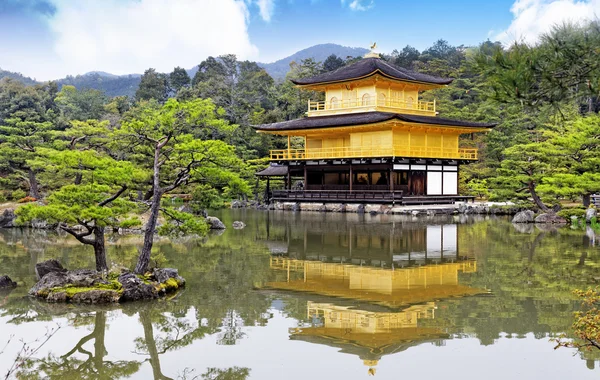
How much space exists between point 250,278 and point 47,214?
3.81 m

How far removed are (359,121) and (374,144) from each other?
1.58 m

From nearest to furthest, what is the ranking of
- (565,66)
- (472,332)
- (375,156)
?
(565,66) → (472,332) → (375,156)

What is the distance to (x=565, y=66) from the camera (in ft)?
18.2

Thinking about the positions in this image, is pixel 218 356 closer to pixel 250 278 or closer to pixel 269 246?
pixel 250 278

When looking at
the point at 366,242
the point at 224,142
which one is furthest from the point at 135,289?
the point at 366,242

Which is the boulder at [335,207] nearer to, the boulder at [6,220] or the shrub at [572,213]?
the shrub at [572,213]

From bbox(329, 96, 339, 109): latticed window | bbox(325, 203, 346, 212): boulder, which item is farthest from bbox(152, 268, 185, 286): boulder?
bbox(329, 96, 339, 109): latticed window

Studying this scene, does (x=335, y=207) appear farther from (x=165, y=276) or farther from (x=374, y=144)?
(x=165, y=276)

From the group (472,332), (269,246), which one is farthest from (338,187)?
(472,332)

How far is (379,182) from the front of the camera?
108 ft

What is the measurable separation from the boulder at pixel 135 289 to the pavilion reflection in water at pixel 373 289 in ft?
6.98

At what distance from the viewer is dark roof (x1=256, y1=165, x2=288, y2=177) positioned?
116 ft

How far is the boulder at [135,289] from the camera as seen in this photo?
382 inches

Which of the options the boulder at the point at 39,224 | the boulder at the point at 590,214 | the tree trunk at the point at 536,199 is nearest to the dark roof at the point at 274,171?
the boulder at the point at 39,224
